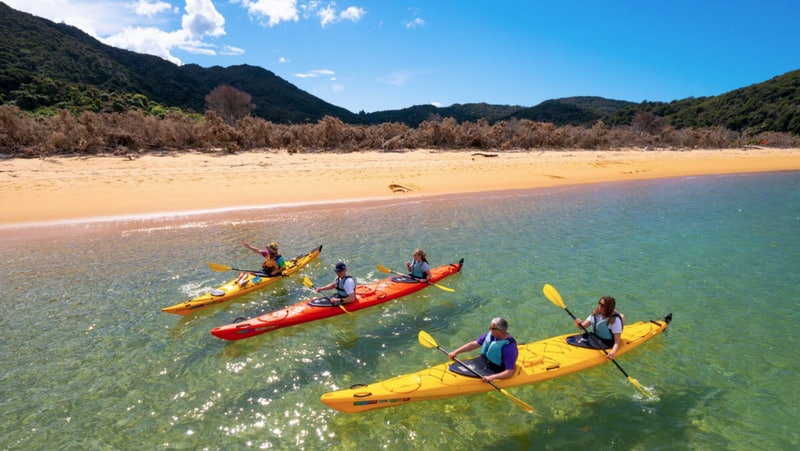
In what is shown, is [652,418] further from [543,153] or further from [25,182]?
[543,153]

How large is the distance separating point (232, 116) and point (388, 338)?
40.0 meters

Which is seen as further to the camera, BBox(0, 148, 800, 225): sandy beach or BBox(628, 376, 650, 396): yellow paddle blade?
BBox(0, 148, 800, 225): sandy beach

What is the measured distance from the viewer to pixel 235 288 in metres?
8.70

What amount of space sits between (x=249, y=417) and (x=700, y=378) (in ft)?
21.4

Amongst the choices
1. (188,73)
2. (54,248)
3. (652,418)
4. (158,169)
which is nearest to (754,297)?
(652,418)

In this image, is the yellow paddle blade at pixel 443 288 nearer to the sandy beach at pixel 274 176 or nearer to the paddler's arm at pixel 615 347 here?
the paddler's arm at pixel 615 347

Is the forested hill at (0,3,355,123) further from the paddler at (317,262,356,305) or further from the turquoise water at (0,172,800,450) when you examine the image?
the paddler at (317,262,356,305)

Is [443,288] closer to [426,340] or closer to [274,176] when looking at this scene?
[426,340]

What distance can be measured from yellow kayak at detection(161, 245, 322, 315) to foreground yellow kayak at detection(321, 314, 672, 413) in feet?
14.4

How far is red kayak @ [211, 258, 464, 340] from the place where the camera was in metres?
6.98

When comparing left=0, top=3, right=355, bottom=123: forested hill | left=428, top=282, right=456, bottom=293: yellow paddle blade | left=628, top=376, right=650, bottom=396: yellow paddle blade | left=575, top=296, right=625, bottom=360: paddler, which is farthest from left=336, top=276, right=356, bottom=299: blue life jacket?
left=0, top=3, right=355, bottom=123: forested hill

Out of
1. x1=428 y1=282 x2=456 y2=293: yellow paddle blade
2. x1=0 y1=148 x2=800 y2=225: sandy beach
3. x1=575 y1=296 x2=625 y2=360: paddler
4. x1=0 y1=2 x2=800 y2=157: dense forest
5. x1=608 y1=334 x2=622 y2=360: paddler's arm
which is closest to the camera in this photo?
x1=608 y1=334 x2=622 y2=360: paddler's arm

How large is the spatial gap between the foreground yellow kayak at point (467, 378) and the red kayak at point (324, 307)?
9.04 feet

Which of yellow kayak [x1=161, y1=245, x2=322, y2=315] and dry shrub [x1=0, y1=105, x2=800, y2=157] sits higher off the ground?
dry shrub [x1=0, y1=105, x2=800, y2=157]
